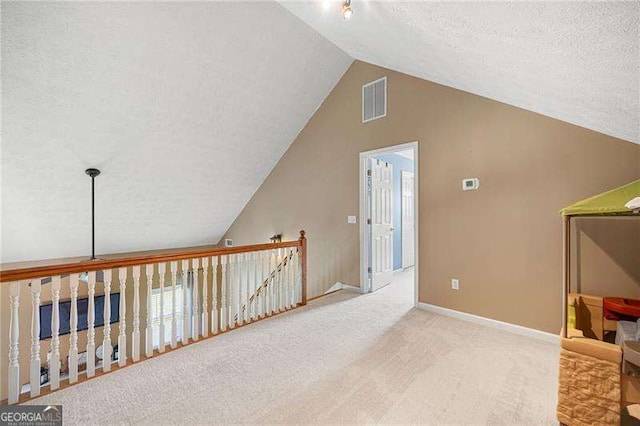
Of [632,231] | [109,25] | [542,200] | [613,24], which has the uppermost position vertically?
[109,25]

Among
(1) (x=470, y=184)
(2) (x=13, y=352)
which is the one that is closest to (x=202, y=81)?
(2) (x=13, y=352)

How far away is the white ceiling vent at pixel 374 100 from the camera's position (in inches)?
155

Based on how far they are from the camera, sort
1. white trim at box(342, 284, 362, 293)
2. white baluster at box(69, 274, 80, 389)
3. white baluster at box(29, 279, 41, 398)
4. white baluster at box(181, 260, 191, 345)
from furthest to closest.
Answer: white trim at box(342, 284, 362, 293)
white baluster at box(181, 260, 191, 345)
white baluster at box(69, 274, 80, 389)
white baluster at box(29, 279, 41, 398)

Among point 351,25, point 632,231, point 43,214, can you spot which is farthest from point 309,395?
point 43,214

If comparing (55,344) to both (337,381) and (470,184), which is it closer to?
(337,381)

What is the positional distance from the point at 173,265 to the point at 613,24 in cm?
288

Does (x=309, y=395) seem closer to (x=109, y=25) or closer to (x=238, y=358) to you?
(x=238, y=358)

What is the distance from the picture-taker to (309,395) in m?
1.90

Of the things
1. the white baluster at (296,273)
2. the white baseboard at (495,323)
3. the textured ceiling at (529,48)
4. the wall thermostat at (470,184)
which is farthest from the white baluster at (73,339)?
the wall thermostat at (470,184)

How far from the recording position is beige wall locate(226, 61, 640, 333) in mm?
2578

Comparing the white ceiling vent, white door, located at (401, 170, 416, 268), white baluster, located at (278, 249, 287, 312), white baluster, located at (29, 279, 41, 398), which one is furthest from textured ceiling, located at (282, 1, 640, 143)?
white door, located at (401, 170, 416, 268)

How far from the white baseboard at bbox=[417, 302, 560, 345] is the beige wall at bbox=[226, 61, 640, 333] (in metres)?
0.06

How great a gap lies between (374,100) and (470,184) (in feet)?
6.03

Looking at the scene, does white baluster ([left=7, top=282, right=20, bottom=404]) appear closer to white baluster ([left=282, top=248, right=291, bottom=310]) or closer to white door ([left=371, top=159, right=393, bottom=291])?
white baluster ([left=282, top=248, right=291, bottom=310])
